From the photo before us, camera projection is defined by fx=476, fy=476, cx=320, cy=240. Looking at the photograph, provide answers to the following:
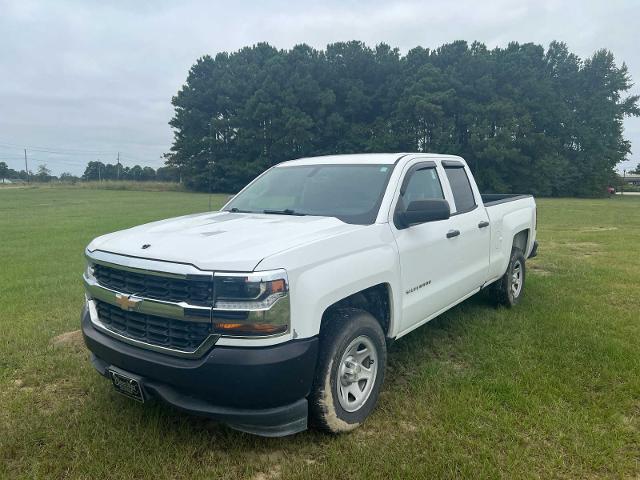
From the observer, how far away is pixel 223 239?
9.67ft

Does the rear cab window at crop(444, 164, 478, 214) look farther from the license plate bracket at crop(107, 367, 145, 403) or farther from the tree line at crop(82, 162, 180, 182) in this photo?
the tree line at crop(82, 162, 180, 182)

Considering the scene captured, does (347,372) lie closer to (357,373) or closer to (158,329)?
(357,373)

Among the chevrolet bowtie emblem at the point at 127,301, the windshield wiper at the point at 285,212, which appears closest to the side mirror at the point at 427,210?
the windshield wiper at the point at 285,212

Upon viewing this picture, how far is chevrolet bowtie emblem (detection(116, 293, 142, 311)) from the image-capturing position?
284 cm

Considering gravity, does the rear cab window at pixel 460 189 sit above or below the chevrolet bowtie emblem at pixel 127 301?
above

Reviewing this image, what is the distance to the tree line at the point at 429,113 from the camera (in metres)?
42.6

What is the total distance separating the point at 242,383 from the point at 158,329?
0.64m

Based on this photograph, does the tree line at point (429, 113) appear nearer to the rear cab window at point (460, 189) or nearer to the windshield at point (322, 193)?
the rear cab window at point (460, 189)

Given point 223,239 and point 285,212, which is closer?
point 223,239

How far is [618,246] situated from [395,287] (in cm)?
952

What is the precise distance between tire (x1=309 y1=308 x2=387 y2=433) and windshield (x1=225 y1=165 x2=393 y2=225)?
0.78 metres

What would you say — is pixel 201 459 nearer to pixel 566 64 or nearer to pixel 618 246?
pixel 618 246

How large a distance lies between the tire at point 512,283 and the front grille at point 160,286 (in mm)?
4147

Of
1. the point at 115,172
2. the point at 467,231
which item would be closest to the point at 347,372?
the point at 467,231
